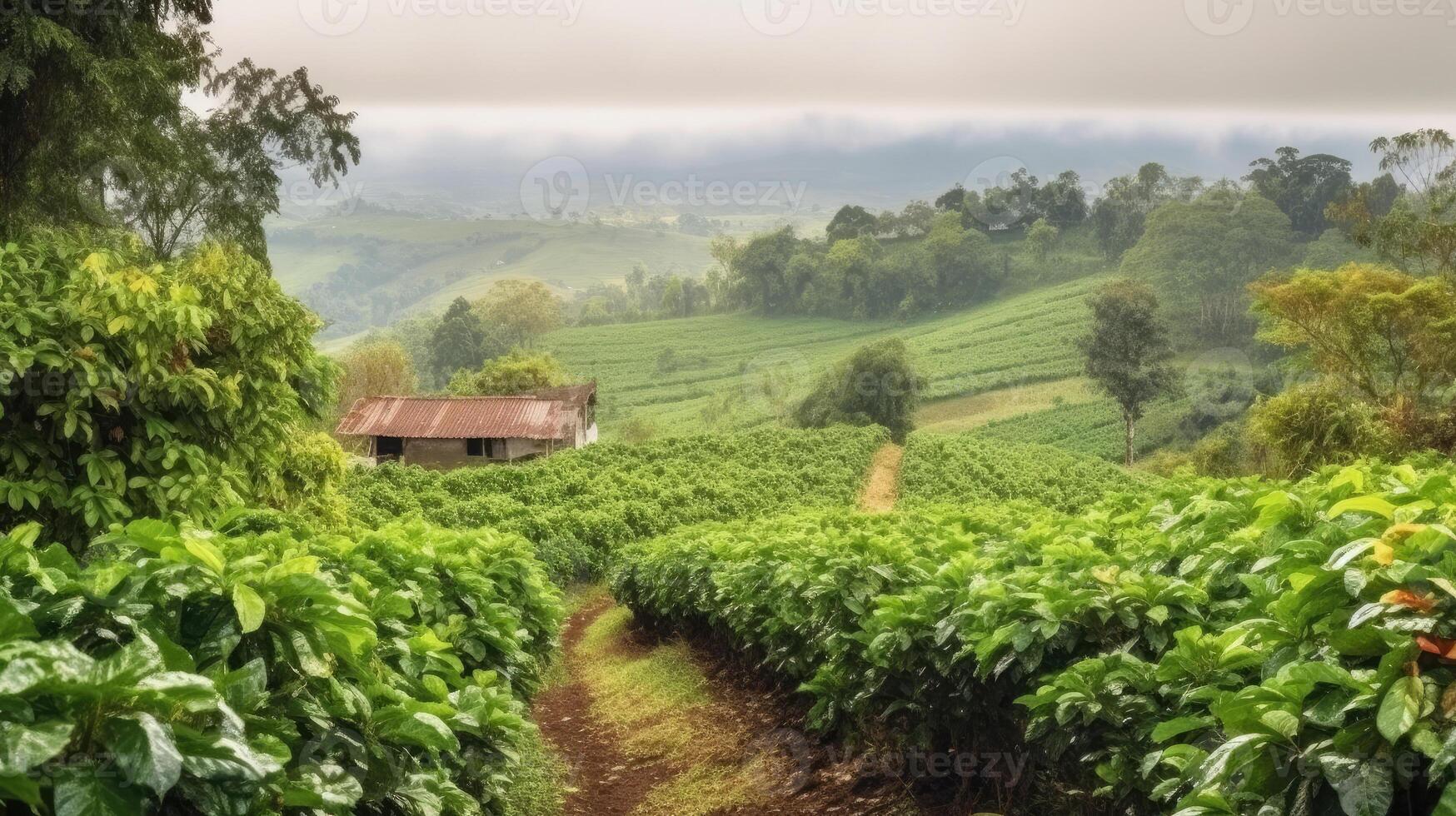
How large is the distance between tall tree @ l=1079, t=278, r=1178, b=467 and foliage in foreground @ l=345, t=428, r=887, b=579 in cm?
1884

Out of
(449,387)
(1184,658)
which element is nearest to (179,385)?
(1184,658)

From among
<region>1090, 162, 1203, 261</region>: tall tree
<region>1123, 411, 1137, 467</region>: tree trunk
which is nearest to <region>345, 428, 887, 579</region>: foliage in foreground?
<region>1123, 411, 1137, 467</region>: tree trunk

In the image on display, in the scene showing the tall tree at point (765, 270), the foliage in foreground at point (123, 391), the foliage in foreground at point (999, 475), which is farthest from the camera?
the tall tree at point (765, 270)

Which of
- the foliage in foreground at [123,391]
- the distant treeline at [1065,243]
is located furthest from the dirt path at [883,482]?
the distant treeline at [1065,243]

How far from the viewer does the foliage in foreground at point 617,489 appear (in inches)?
1103

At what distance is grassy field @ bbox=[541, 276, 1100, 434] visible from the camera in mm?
81438

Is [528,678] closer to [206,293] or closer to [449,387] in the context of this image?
[206,293]

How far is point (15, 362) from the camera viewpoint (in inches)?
248

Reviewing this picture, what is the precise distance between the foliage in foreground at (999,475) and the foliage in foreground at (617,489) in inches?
102

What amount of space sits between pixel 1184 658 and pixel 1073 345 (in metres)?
81.3

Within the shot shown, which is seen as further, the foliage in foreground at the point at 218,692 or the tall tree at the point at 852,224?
the tall tree at the point at 852,224

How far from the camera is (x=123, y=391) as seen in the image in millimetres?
6898

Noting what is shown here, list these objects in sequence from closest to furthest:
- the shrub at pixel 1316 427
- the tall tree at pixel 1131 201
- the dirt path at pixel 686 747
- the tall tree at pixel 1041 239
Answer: the dirt path at pixel 686 747 → the shrub at pixel 1316 427 → the tall tree at pixel 1131 201 → the tall tree at pixel 1041 239

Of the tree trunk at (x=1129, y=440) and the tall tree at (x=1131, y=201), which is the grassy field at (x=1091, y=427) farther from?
the tall tree at (x=1131, y=201)
